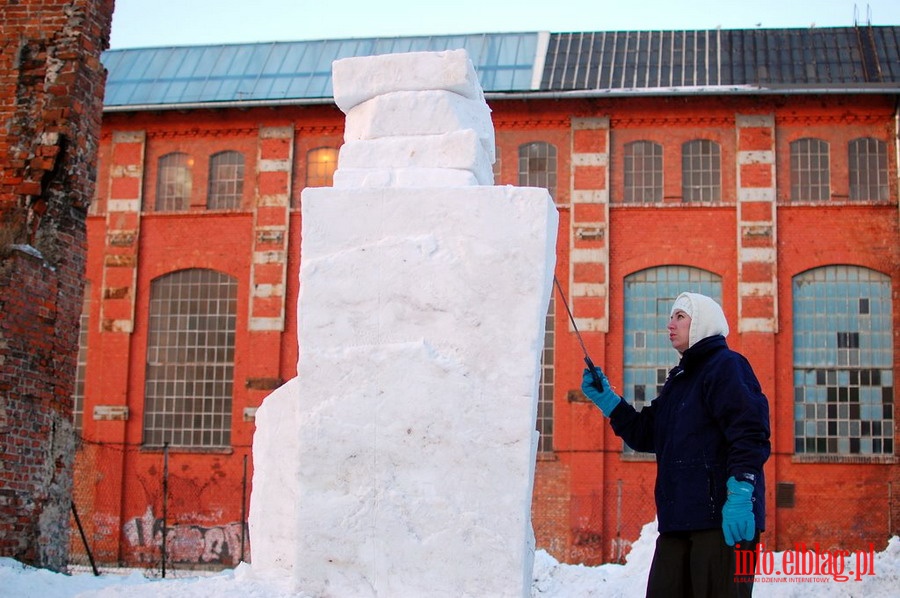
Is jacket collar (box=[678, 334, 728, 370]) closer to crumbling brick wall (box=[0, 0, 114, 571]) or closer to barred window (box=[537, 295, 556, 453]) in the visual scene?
crumbling brick wall (box=[0, 0, 114, 571])

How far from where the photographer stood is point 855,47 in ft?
83.5

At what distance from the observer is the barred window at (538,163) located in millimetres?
25000

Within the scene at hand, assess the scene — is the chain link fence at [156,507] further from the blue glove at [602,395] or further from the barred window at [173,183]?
the blue glove at [602,395]

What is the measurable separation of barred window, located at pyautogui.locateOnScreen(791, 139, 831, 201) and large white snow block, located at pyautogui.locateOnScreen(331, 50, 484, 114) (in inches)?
763

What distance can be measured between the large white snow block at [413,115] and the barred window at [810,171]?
19.4 meters

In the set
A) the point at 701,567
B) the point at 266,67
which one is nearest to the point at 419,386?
the point at 701,567

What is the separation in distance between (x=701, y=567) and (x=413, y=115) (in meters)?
2.73

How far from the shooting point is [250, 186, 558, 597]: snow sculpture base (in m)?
5.52

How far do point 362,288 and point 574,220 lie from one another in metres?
19.2

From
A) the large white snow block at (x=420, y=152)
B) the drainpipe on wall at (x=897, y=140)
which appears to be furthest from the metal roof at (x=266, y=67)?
the large white snow block at (x=420, y=152)

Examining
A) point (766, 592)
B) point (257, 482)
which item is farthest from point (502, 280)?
point (766, 592)

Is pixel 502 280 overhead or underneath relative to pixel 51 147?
underneath

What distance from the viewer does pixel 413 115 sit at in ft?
20.0

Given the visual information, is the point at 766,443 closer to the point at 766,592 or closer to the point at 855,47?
the point at 766,592
